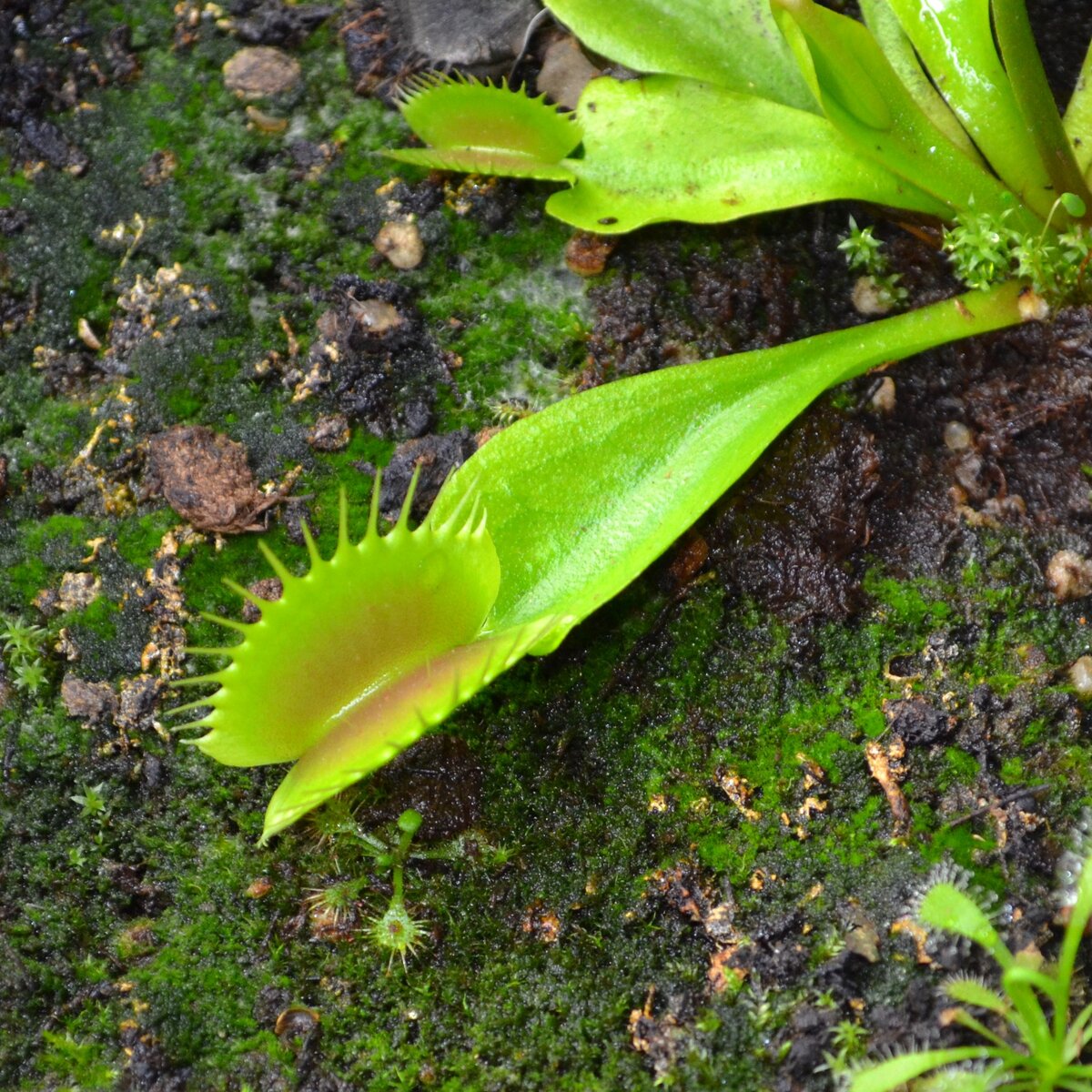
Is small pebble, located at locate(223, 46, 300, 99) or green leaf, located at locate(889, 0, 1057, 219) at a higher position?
small pebble, located at locate(223, 46, 300, 99)

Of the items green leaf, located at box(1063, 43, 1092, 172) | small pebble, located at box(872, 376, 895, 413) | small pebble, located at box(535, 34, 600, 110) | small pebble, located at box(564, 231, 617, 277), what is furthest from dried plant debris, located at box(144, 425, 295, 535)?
green leaf, located at box(1063, 43, 1092, 172)

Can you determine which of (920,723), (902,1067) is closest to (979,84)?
(920,723)

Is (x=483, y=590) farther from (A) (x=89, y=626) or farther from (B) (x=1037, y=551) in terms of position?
(B) (x=1037, y=551)

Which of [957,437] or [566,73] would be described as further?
[566,73]

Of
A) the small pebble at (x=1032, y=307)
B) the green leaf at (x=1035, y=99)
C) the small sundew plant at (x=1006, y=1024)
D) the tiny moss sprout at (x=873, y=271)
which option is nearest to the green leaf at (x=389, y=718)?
the small sundew plant at (x=1006, y=1024)

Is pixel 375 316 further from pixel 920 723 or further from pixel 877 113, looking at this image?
pixel 920 723

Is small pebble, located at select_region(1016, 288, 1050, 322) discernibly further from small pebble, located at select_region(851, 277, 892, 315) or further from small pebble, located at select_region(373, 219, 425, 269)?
small pebble, located at select_region(373, 219, 425, 269)
